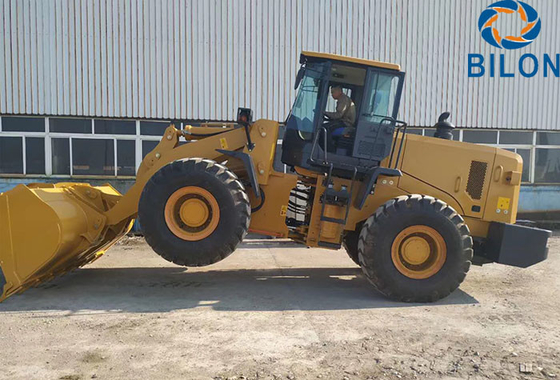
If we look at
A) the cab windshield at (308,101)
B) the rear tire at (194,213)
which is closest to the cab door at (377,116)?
the cab windshield at (308,101)

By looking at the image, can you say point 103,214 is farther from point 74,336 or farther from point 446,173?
point 446,173

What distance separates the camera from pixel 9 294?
4.70 m

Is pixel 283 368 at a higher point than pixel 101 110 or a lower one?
Result: lower

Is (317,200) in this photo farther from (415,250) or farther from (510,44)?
(510,44)

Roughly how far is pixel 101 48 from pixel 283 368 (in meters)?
10.3

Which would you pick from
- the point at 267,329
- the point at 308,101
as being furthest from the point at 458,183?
the point at 267,329

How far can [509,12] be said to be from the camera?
12.5 meters

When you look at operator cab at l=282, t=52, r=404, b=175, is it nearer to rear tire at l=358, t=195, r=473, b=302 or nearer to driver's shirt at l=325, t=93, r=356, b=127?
driver's shirt at l=325, t=93, r=356, b=127

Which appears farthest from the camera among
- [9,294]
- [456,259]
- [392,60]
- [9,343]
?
[392,60]

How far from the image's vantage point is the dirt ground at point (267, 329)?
10.9ft

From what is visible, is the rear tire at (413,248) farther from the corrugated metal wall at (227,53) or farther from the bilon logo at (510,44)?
the bilon logo at (510,44)

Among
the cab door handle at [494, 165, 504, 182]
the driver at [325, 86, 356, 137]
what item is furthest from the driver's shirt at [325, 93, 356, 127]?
the cab door handle at [494, 165, 504, 182]

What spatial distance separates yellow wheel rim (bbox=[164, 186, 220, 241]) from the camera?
4.99 metres

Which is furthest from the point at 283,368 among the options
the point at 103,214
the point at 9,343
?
the point at 103,214
